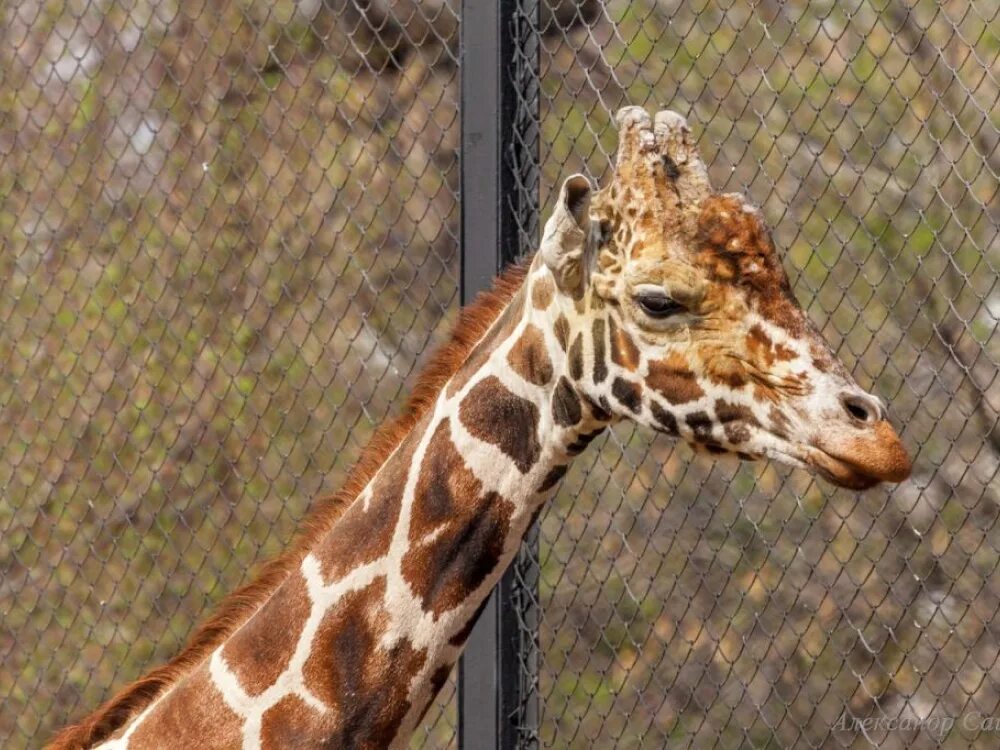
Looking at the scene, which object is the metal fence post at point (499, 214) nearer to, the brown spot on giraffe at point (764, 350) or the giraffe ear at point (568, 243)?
the giraffe ear at point (568, 243)

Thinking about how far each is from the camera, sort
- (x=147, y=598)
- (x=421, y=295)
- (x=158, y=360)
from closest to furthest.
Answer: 1. (x=421, y=295)
2. (x=158, y=360)
3. (x=147, y=598)

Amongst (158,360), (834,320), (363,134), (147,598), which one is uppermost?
(834,320)

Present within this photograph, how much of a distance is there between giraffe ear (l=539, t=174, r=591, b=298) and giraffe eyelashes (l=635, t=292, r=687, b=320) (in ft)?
0.45

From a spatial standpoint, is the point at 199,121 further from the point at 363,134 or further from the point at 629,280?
the point at 629,280

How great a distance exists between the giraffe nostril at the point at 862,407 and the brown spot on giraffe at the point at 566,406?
1.45 ft

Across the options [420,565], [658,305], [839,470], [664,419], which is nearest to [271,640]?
[420,565]

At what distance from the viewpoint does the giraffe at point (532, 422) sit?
8.34ft

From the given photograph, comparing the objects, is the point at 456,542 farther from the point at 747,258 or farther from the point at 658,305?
the point at 747,258

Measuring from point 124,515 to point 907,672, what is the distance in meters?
3.24

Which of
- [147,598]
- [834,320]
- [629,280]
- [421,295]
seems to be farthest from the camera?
[147,598]

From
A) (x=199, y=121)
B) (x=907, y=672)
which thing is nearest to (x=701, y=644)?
(x=907, y=672)

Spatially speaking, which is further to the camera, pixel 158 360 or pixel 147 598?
pixel 147 598

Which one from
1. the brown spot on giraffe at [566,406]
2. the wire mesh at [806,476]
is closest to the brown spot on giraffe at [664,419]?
the brown spot on giraffe at [566,406]

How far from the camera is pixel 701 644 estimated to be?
609 centimetres
